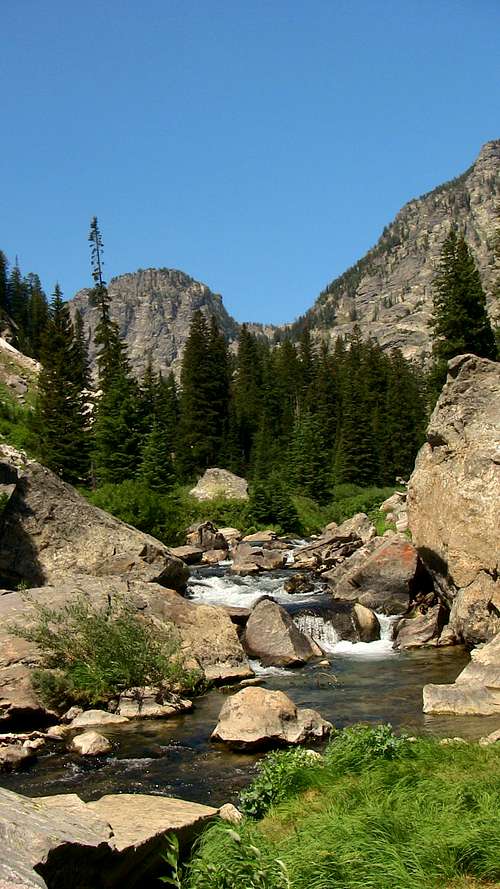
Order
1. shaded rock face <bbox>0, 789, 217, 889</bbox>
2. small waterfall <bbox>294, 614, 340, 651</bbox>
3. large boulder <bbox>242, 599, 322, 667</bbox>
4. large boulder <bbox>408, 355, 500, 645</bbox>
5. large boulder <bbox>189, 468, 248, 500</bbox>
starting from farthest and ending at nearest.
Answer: large boulder <bbox>189, 468, 248, 500</bbox> → small waterfall <bbox>294, 614, 340, 651</bbox> → large boulder <bbox>408, 355, 500, 645</bbox> → large boulder <bbox>242, 599, 322, 667</bbox> → shaded rock face <bbox>0, 789, 217, 889</bbox>

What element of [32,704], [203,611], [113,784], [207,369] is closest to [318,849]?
[113,784]

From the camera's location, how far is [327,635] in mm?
20453

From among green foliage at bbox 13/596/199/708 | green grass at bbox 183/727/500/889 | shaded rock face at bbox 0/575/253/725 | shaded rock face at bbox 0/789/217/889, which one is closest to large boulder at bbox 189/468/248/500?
shaded rock face at bbox 0/575/253/725

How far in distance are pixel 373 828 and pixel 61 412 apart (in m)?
47.1

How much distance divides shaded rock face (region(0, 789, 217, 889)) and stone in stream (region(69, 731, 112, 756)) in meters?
4.01

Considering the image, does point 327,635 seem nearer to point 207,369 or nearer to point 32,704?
point 32,704

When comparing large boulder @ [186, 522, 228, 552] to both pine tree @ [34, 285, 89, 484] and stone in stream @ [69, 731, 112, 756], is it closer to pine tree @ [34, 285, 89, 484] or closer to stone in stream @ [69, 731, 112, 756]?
pine tree @ [34, 285, 89, 484]

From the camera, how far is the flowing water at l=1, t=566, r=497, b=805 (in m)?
10.1

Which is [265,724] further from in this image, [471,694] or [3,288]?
[3,288]

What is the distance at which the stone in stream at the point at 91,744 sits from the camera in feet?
37.6

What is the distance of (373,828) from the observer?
20.0 ft

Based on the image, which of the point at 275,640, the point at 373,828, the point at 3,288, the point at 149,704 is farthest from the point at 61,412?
the point at 3,288

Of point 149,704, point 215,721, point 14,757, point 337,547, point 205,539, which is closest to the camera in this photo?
point 14,757

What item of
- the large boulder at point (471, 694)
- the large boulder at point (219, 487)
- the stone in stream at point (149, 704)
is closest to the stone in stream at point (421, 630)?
the large boulder at point (471, 694)
